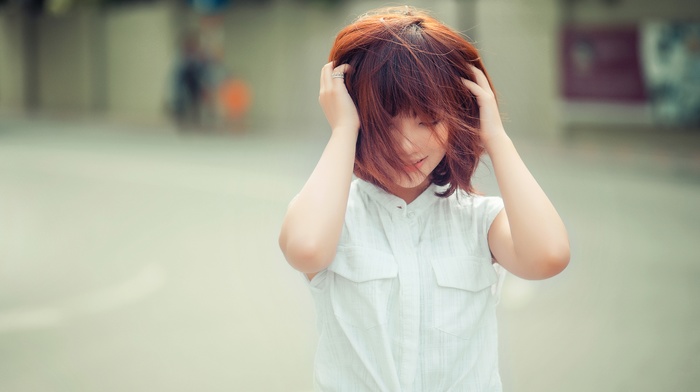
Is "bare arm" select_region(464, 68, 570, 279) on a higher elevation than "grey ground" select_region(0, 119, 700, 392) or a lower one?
higher

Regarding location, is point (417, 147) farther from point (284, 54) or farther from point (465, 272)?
point (284, 54)

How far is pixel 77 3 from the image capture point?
92.2 feet

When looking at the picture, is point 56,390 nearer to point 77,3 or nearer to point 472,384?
point 472,384

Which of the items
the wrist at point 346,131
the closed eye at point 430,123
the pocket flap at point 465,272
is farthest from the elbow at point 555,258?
the wrist at point 346,131

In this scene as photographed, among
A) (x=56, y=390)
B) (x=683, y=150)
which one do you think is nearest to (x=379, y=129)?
(x=56, y=390)

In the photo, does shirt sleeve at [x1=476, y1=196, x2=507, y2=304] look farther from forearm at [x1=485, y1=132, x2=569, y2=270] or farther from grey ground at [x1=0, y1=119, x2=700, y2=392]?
grey ground at [x1=0, y1=119, x2=700, y2=392]

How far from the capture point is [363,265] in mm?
1892

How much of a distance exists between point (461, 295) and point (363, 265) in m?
0.22

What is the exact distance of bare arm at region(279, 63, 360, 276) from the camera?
6.07 ft

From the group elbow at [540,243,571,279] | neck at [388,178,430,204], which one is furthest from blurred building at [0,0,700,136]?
elbow at [540,243,571,279]

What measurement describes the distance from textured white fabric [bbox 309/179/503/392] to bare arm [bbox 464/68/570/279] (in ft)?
0.26

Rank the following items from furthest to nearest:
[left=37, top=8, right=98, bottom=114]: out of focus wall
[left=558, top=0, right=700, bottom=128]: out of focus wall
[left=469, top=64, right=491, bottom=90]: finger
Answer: [left=37, top=8, right=98, bottom=114]: out of focus wall < [left=558, top=0, right=700, bottom=128]: out of focus wall < [left=469, top=64, right=491, bottom=90]: finger

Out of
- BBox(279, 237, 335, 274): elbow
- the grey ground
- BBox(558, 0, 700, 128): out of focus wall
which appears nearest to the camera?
BBox(279, 237, 335, 274): elbow

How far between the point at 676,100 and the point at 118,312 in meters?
12.2
